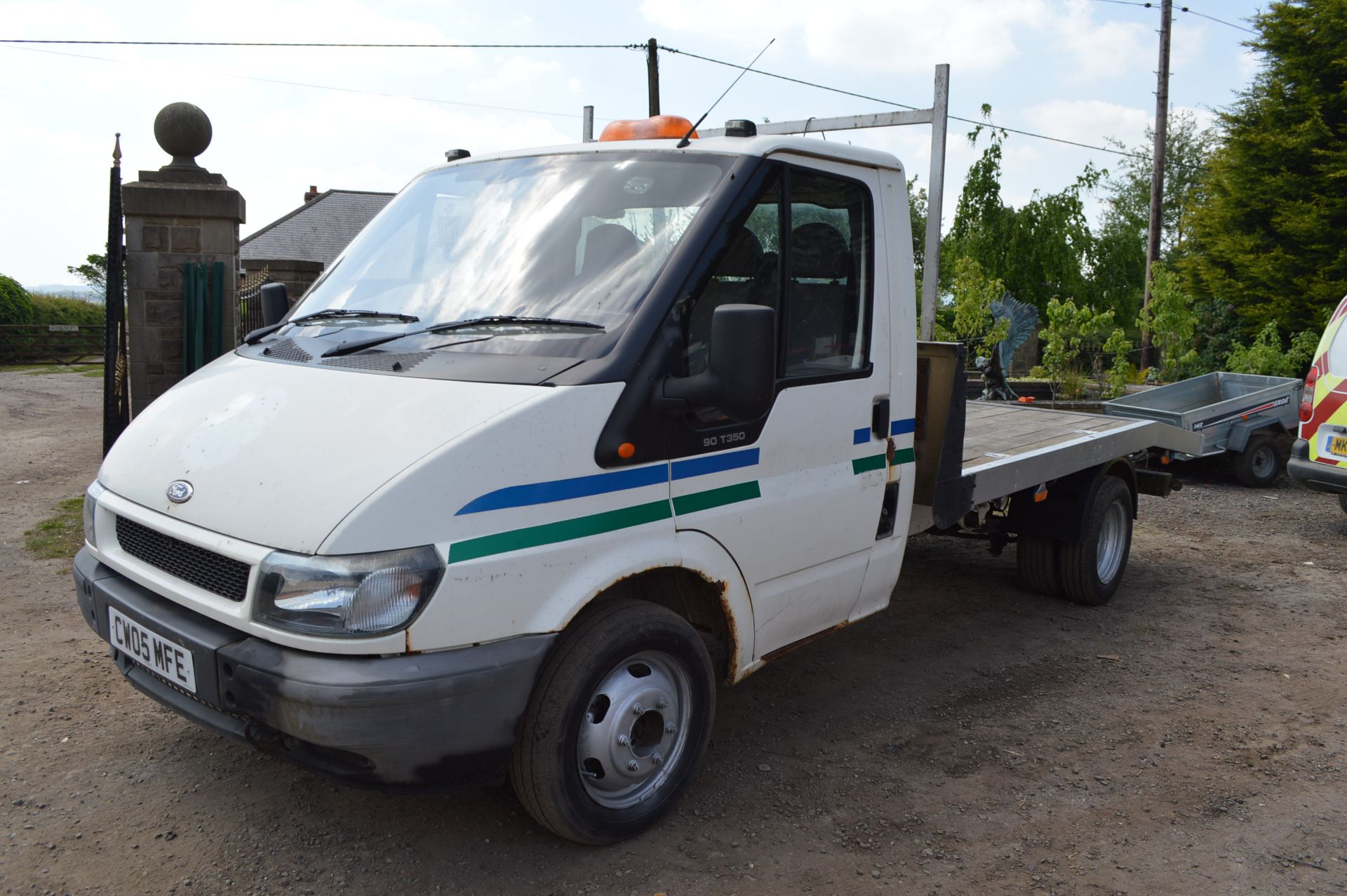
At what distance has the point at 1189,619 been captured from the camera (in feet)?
20.1

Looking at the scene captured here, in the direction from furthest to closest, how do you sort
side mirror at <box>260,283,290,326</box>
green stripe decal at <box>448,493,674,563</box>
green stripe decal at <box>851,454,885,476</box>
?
side mirror at <box>260,283,290,326</box> → green stripe decal at <box>851,454,885,476</box> → green stripe decal at <box>448,493,674,563</box>

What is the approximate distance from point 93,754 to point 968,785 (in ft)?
11.0

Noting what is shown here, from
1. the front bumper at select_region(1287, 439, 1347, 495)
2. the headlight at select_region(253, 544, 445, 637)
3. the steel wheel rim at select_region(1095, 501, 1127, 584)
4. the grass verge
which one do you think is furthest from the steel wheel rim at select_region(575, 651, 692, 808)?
the front bumper at select_region(1287, 439, 1347, 495)

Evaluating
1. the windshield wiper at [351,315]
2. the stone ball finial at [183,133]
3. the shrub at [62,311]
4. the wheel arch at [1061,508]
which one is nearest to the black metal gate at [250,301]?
the stone ball finial at [183,133]

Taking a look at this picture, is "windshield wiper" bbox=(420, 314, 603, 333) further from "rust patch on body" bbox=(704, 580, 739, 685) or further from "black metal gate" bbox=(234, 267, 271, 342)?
"black metal gate" bbox=(234, 267, 271, 342)

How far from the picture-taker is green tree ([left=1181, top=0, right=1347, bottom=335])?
1652 cm

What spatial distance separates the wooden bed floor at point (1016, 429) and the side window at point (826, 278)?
1338 mm

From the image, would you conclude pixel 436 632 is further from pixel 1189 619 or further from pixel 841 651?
pixel 1189 619

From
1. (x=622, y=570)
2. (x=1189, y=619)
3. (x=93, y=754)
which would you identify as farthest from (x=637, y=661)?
(x=1189, y=619)

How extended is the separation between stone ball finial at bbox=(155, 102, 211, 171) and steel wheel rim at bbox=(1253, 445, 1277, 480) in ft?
34.7

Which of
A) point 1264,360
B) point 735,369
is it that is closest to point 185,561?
point 735,369

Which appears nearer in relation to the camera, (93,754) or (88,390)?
(93,754)

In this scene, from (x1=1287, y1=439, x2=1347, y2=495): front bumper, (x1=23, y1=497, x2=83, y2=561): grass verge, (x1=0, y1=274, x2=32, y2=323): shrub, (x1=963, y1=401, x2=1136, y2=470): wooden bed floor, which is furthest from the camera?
(x1=0, y1=274, x2=32, y2=323): shrub

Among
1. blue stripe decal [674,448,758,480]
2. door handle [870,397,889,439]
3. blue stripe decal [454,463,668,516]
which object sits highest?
door handle [870,397,889,439]
